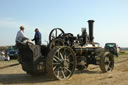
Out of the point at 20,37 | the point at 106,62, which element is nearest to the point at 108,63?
the point at 106,62

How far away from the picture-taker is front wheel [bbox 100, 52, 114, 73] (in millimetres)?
10677

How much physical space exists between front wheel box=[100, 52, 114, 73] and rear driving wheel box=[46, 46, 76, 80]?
7.26 ft

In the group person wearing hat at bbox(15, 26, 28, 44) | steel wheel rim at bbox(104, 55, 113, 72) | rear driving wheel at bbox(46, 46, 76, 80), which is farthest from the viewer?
steel wheel rim at bbox(104, 55, 113, 72)

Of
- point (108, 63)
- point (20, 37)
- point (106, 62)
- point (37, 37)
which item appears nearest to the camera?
point (20, 37)

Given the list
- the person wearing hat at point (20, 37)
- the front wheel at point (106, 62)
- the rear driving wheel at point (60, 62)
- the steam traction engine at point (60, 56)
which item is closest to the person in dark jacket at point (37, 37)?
the steam traction engine at point (60, 56)

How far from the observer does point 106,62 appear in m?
11.1

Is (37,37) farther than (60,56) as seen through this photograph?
Yes

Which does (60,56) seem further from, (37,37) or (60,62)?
(37,37)

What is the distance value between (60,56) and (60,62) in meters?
0.25

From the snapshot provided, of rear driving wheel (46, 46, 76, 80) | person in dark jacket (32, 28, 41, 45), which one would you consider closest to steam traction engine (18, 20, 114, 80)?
rear driving wheel (46, 46, 76, 80)

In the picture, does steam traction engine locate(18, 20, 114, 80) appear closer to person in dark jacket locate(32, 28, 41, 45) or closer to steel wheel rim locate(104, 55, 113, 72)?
steel wheel rim locate(104, 55, 113, 72)

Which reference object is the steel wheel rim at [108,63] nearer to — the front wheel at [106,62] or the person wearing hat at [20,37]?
the front wheel at [106,62]

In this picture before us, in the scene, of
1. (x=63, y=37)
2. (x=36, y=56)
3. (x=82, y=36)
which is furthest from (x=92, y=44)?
(x=36, y=56)

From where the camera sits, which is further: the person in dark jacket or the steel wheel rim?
the steel wheel rim
